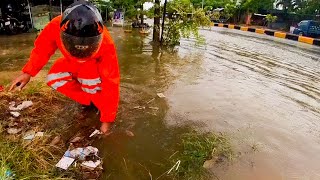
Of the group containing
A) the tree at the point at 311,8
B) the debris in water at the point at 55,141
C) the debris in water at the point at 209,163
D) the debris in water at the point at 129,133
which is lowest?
the debris in water at the point at 209,163

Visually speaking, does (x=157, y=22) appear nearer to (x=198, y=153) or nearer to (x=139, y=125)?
(x=139, y=125)

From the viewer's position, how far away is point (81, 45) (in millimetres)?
1991

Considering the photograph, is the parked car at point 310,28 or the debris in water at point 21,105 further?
the parked car at point 310,28

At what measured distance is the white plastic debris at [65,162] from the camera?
226 cm

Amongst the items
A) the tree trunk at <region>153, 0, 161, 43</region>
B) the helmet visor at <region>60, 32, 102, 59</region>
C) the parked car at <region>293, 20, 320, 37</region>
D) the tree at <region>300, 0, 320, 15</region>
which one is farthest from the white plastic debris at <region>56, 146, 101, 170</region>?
the tree at <region>300, 0, 320, 15</region>

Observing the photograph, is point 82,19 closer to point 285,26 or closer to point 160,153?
point 160,153

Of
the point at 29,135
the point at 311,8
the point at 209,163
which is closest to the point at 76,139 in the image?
the point at 29,135

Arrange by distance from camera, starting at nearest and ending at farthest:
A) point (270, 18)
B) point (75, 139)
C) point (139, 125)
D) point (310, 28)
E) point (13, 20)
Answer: point (75, 139) < point (139, 125) < point (13, 20) < point (310, 28) < point (270, 18)

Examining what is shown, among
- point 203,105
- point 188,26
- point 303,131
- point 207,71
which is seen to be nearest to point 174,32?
point 188,26

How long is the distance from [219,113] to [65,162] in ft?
7.27

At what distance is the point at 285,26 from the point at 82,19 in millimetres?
26034

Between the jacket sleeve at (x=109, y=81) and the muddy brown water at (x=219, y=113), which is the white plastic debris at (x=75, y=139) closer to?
the muddy brown water at (x=219, y=113)

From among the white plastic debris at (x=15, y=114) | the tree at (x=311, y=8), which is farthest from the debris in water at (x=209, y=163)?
the tree at (x=311, y=8)

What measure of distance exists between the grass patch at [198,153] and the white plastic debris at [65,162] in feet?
2.81
